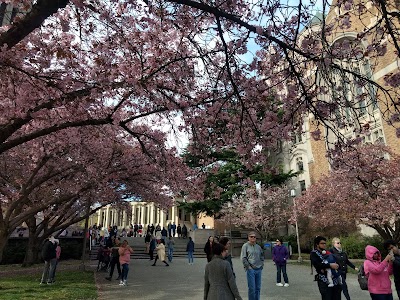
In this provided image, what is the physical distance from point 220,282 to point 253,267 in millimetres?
3074

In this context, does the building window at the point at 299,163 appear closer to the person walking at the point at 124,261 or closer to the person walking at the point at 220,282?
the person walking at the point at 124,261

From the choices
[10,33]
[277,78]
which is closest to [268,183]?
[277,78]

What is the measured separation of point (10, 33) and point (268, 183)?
101 feet

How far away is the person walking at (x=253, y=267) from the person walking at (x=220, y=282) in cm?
290

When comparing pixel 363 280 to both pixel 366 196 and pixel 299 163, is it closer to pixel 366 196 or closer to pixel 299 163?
pixel 366 196

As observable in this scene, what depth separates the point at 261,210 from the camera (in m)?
31.1

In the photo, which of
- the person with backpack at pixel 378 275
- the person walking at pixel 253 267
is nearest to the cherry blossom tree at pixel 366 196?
the person walking at pixel 253 267

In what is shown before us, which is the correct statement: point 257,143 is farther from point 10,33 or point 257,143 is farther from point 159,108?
point 10,33

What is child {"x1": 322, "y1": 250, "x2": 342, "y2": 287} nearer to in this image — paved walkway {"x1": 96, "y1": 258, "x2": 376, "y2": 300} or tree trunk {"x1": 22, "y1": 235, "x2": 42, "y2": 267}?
paved walkway {"x1": 96, "y1": 258, "x2": 376, "y2": 300}

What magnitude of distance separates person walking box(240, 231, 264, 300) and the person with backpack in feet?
8.74

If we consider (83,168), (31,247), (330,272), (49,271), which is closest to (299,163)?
(31,247)

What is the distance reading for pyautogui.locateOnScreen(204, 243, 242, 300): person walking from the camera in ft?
16.2

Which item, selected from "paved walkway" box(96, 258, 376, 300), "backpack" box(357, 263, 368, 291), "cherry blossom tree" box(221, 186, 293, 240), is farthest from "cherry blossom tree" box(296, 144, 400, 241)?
"cherry blossom tree" box(221, 186, 293, 240)

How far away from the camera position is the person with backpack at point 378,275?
560cm
